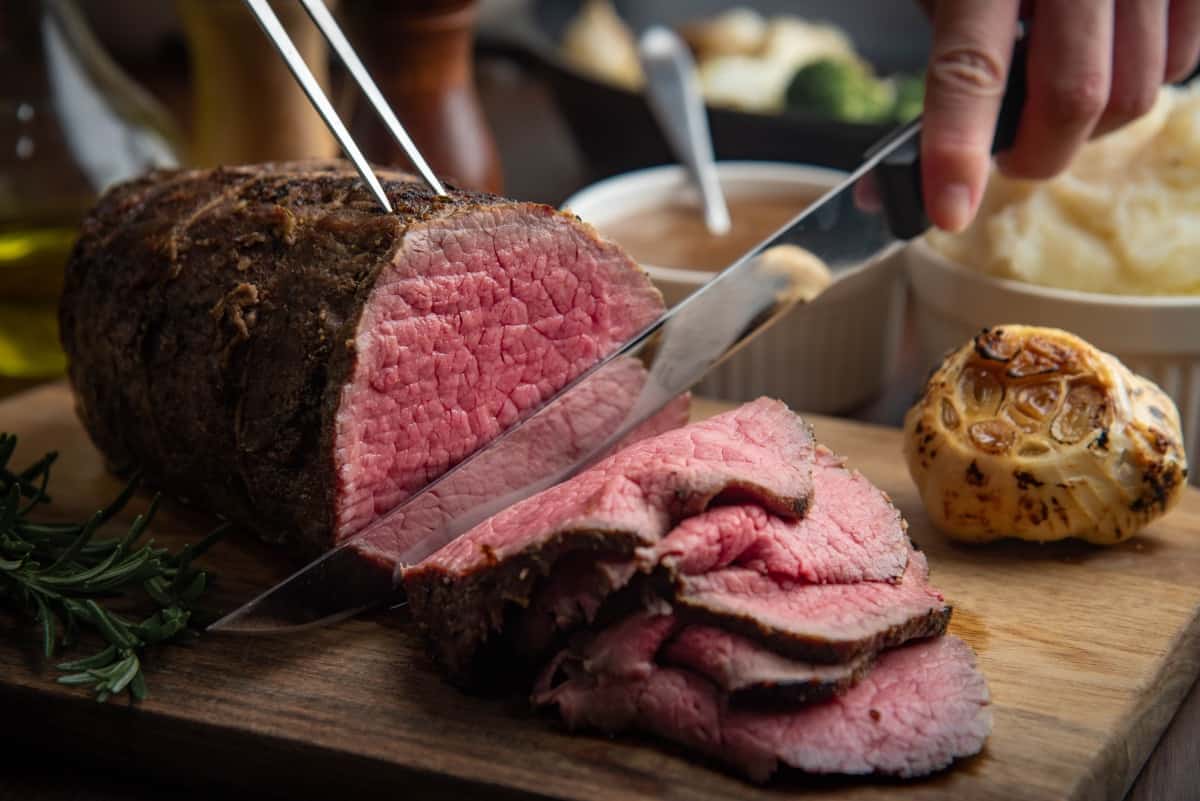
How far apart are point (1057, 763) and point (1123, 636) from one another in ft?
1.42

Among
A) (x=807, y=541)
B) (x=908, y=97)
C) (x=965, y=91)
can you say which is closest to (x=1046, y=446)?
(x=807, y=541)

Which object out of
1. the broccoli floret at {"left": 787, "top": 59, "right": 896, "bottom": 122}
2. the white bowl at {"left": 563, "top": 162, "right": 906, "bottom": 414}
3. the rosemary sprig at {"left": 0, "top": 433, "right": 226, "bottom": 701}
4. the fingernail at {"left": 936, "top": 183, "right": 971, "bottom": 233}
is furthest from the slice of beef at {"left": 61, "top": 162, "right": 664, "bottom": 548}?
the broccoli floret at {"left": 787, "top": 59, "right": 896, "bottom": 122}

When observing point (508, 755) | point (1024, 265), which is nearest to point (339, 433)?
point (508, 755)

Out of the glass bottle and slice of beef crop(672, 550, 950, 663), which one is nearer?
slice of beef crop(672, 550, 950, 663)

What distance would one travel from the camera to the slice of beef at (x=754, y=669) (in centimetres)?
192

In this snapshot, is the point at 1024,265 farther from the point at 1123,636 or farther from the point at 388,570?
the point at 388,570

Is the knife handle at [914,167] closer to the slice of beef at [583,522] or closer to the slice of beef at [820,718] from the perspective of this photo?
the slice of beef at [583,522]

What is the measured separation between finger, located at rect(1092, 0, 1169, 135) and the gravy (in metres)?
1.04

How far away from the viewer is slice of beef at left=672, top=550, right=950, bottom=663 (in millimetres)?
1955

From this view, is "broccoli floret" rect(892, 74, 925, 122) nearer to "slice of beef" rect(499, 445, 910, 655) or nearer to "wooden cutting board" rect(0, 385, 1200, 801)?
"wooden cutting board" rect(0, 385, 1200, 801)

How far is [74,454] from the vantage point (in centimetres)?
312

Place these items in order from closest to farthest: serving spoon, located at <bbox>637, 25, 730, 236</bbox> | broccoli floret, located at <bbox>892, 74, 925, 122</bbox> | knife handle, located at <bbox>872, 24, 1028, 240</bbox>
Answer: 1. knife handle, located at <bbox>872, 24, 1028, 240</bbox>
2. serving spoon, located at <bbox>637, 25, 730, 236</bbox>
3. broccoli floret, located at <bbox>892, 74, 925, 122</bbox>

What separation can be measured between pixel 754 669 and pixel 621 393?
0.86 metres

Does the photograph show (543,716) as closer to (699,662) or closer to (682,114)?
(699,662)
